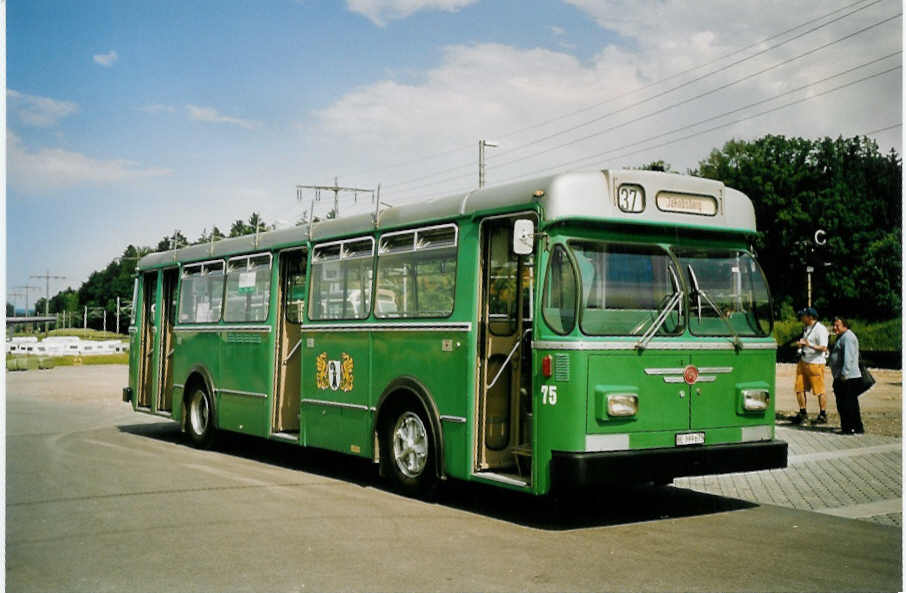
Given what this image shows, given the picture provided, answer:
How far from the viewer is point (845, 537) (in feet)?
27.4

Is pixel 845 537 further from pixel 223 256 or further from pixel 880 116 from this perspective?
pixel 223 256

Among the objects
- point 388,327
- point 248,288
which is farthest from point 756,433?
point 248,288

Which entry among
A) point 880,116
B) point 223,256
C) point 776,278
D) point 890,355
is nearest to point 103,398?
point 223,256

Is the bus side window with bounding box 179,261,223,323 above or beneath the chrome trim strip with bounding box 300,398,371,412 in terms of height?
above

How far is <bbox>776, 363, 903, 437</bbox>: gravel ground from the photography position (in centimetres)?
1727

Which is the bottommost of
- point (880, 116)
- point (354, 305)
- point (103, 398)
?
point (103, 398)

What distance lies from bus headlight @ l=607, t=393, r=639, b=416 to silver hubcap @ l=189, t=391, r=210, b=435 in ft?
26.9

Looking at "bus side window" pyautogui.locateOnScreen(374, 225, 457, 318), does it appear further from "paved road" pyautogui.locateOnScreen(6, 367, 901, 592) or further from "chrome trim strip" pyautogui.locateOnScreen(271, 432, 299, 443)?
"chrome trim strip" pyautogui.locateOnScreen(271, 432, 299, 443)

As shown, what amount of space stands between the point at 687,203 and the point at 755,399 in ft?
6.03

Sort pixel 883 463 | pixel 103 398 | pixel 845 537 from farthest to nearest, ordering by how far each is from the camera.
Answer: pixel 103 398 → pixel 883 463 → pixel 845 537

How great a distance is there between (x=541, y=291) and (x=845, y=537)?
3.16m

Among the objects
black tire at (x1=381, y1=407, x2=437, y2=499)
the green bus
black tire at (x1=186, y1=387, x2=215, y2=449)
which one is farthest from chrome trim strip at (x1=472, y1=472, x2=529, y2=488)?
black tire at (x1=186, y1=387, x2=215, y2=449)

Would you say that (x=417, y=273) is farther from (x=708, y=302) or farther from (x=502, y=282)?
(x=708, y=302)

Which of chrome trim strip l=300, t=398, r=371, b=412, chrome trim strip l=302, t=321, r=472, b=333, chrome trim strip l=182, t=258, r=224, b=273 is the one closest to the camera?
chrome trim strip l=302, t=321, r=472, b=333
